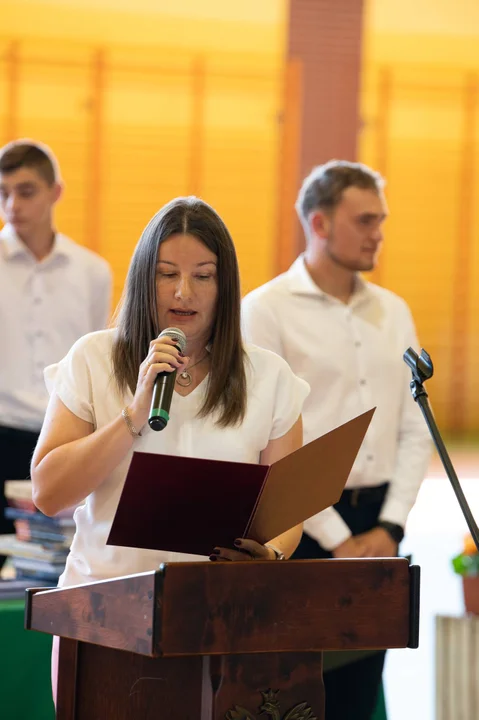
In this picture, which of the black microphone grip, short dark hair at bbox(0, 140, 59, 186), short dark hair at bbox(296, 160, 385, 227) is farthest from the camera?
short dark hair at bbox(0, 140, 59, 186)

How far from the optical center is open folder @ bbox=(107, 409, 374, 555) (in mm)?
1570

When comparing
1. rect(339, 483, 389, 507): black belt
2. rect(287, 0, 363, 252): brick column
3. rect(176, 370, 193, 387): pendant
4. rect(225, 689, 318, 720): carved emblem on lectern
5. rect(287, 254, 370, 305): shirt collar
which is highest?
rect(287, 0, 363, 252): brick column

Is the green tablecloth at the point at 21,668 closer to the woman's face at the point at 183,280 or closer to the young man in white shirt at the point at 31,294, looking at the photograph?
the young man in white shirt at the point at 31,294

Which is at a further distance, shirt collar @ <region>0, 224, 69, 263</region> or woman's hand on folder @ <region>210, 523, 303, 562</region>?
shirt collar @ <region>0, 224, 69, 263</region>

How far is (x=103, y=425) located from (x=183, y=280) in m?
0.28

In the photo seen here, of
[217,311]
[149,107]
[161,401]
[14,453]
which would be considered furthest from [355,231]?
[149,107]

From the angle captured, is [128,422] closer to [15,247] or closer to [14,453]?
[14,453]

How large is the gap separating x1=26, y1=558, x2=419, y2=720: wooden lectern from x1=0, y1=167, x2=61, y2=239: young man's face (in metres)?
2.19

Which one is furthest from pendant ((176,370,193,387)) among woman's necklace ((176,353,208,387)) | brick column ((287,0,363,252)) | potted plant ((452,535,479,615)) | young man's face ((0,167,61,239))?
brick column ((287,0,363,252))

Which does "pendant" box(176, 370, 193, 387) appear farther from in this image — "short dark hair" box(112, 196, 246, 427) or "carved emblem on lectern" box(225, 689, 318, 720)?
"carved emblem on lectern" box(225, 689, 318, 720)

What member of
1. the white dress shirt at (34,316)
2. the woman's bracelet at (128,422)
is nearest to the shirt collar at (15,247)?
the white dress shirt at (34,316)

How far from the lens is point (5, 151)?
12.0ft

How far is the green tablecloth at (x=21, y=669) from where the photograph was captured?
2.98m

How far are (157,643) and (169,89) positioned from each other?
8.25 m
